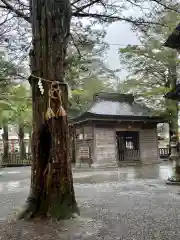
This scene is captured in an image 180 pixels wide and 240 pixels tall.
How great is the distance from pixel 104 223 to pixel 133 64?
18190mm

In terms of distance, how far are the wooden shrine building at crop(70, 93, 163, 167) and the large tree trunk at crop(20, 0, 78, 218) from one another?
13212 mm

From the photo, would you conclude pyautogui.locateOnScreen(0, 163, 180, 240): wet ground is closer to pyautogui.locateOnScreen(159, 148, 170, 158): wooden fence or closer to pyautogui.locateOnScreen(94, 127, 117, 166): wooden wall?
pyautogui.locateOnScreen(94, 127, 117, 166): wooden wall

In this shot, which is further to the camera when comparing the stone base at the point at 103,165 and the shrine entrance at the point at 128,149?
the shrine entrance at the point at 128,149

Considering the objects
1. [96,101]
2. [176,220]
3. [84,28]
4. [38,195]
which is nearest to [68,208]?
[38,195]

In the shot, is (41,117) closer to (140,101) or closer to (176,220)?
(176,220)

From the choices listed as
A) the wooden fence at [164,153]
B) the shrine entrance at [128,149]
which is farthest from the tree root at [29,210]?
the wooden fence at [164,153]

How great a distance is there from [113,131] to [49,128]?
15.0 m

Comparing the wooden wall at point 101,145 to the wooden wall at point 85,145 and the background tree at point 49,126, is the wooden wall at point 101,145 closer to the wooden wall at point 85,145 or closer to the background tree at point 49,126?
the wooden wall at point 85,145

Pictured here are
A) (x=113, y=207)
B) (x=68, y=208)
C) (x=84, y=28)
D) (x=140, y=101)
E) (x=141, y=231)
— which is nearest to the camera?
(x=141, y=231)

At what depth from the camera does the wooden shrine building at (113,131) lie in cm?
1888

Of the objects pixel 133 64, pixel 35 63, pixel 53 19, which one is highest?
pixel 133 64

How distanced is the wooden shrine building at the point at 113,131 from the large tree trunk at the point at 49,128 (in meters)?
13.2

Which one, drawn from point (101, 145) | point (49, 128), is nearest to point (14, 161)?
point (101, 145)

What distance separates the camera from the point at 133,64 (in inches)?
842
